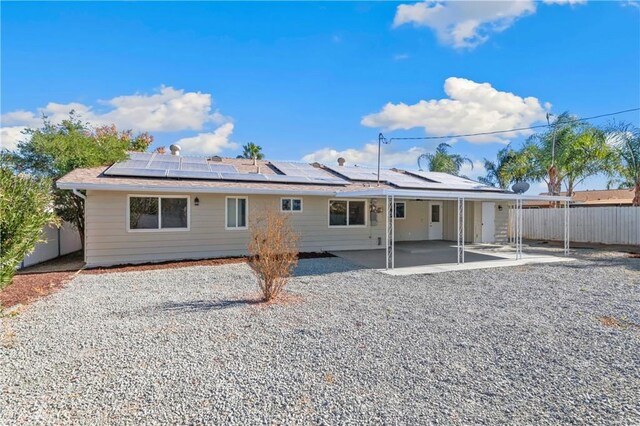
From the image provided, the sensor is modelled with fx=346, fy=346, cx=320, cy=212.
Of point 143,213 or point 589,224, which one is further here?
point 589,224

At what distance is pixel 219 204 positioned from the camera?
1198 centimetres

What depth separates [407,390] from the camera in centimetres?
336

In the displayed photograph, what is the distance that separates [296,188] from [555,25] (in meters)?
12.0

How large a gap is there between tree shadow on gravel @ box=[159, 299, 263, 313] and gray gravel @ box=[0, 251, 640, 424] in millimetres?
63

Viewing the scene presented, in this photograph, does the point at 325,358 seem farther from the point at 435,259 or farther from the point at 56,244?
the point at 56,244

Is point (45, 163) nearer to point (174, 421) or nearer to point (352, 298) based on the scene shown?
point (352, 298)

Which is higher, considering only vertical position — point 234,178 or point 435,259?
point 234,178

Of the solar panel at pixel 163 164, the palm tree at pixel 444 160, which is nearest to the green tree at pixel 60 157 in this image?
the solar panel at pixel 163 164

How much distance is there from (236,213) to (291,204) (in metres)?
2.07

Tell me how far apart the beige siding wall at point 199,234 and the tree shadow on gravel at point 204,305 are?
5395 mm

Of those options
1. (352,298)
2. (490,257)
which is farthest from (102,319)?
(490,257)

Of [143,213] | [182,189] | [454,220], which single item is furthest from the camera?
[454,220]

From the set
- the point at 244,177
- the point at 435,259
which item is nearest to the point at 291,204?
the point at 244,177

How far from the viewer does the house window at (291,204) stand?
42.6 ft
